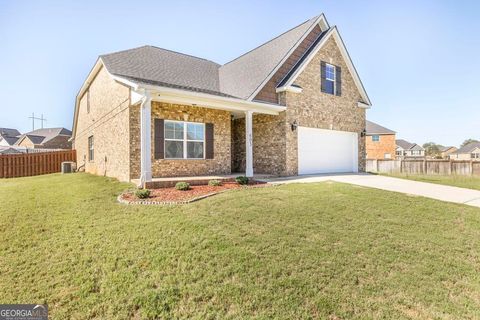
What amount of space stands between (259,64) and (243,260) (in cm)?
1198

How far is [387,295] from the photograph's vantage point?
132 inches

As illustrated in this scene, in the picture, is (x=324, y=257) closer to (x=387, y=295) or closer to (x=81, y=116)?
(x=387, y=295)

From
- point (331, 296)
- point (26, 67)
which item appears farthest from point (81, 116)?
point (331, 296)

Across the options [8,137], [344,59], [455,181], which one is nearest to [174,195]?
[344,59]

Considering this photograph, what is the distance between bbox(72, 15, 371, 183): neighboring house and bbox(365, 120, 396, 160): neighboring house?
23.5 meters

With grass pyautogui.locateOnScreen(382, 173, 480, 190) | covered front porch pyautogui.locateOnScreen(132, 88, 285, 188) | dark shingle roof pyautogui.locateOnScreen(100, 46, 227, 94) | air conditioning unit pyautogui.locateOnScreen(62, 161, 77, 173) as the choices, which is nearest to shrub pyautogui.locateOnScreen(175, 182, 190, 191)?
covered front porch pyautogui.locateOnScreen(132, 88, 285, 188)

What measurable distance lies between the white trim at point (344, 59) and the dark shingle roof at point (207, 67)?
3.33 ft

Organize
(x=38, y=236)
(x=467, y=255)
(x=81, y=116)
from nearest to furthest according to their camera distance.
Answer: (x=467, y=255) < (x=38, y=236) < (x=81, y=116)

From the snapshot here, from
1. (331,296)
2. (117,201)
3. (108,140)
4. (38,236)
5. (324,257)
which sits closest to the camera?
(331,296)

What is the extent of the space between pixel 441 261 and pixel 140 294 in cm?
482

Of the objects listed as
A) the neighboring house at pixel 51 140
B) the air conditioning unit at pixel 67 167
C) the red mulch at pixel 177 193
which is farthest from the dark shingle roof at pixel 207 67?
the neighboring house at pixel 51 140

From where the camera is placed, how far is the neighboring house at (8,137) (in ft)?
156

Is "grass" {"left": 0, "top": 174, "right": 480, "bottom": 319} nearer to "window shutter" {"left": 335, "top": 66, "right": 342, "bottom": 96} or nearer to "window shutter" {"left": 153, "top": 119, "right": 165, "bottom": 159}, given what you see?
"window shutter" {"left": 153, "top": 119, "right": 165, "bottom": 159}

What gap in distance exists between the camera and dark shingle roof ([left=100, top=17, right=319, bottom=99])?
1113 cm
